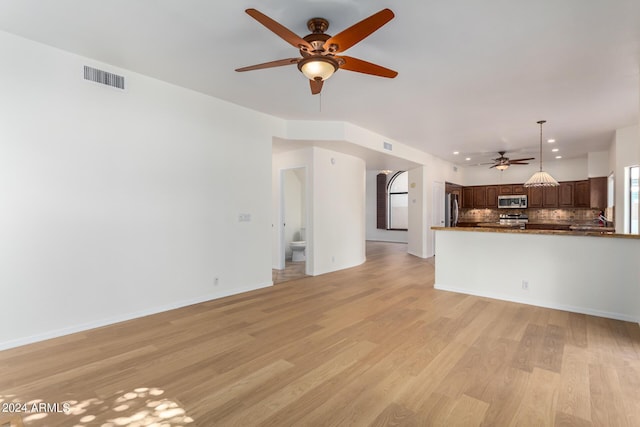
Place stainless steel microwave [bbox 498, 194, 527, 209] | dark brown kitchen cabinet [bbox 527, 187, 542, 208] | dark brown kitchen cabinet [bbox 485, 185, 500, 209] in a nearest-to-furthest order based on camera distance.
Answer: dark brown kitchen cabinet [bbox 527, 187, 542, 208]
stainless steel microwave [bbox 498, 194, 527, 209]
dark brown kitchen cabinet [bbox 485, 185, 500, 209]

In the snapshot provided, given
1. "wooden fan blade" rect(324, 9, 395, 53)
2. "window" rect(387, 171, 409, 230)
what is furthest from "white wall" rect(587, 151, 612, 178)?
"wooden fan blade" rect(324, 9, 395, 53)

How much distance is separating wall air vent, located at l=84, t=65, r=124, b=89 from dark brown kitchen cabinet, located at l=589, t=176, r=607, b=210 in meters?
10.0

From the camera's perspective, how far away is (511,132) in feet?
20.4

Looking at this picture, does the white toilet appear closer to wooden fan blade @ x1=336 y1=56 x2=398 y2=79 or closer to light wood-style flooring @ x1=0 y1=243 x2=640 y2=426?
light wood-style flooring @ x1=0 y1=243 x2=640 y2=426

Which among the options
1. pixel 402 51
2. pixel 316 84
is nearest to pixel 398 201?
pixel 402 51

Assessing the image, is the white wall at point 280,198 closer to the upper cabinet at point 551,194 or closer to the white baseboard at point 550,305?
the white baseboard at point 550,305

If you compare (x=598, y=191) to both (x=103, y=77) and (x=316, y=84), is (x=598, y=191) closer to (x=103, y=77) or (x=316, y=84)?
(x=316, y=84)

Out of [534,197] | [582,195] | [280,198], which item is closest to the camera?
[280,198]

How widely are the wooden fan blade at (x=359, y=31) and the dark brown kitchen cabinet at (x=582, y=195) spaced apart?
30.4 ft

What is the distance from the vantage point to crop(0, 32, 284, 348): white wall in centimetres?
302

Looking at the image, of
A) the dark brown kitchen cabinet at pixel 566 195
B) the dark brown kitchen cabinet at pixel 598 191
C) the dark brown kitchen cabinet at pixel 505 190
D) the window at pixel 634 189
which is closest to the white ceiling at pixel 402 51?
the window at pixel 634 189

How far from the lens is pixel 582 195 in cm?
870

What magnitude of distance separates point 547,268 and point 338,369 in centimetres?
340

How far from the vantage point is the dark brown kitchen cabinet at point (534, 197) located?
932 centimetres
